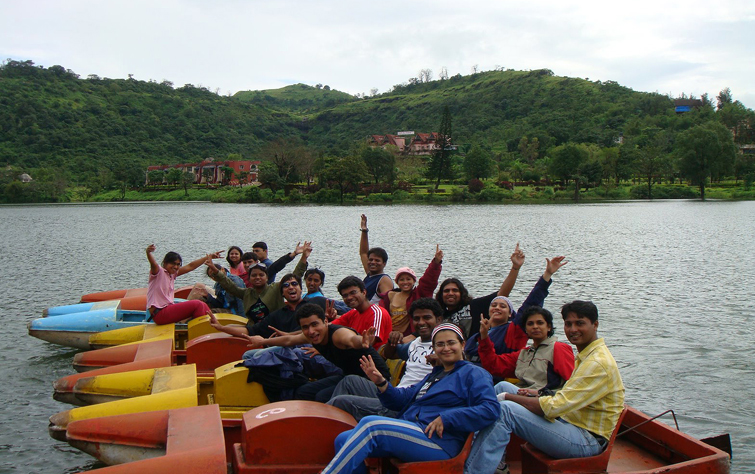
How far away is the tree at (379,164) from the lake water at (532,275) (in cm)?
3327

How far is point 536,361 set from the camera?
21.5 ft

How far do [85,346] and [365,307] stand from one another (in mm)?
7821

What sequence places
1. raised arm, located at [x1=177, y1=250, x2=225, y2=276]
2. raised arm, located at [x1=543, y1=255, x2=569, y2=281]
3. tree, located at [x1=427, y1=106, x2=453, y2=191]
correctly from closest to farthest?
raised arm, located at [x1=543, y1=255, x2=569, y2=281]
raised arm, located at [x1=177, y1=250, x2=225, y2=276]
tree, located at [x1=427, y1=106, x2=453, y2=191]

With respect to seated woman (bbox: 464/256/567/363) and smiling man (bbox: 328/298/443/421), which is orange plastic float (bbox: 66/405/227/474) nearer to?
smiling man (bbox: 328/298/443/421)

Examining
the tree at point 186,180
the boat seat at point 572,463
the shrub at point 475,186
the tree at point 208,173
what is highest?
the tree at point 208,173

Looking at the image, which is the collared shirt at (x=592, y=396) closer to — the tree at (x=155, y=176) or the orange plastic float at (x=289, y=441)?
the orange plastic float at (x=289, y=441)

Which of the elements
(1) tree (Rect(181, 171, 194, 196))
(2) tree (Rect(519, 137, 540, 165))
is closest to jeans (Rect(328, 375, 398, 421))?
(2) tree (Rect(519, 137, 540, 165))

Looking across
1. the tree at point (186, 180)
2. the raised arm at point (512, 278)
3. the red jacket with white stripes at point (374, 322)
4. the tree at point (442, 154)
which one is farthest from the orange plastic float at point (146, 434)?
the tree at point (186, 180)

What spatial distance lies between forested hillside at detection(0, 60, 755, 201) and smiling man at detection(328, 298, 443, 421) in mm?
77488

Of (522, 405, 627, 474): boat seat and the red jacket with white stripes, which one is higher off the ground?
the red jacket with white stripes

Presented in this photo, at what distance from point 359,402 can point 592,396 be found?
217cm

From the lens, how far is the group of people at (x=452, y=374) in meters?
5.09

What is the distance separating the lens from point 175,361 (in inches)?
388

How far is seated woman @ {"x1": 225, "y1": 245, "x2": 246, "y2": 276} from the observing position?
13.1 meters
